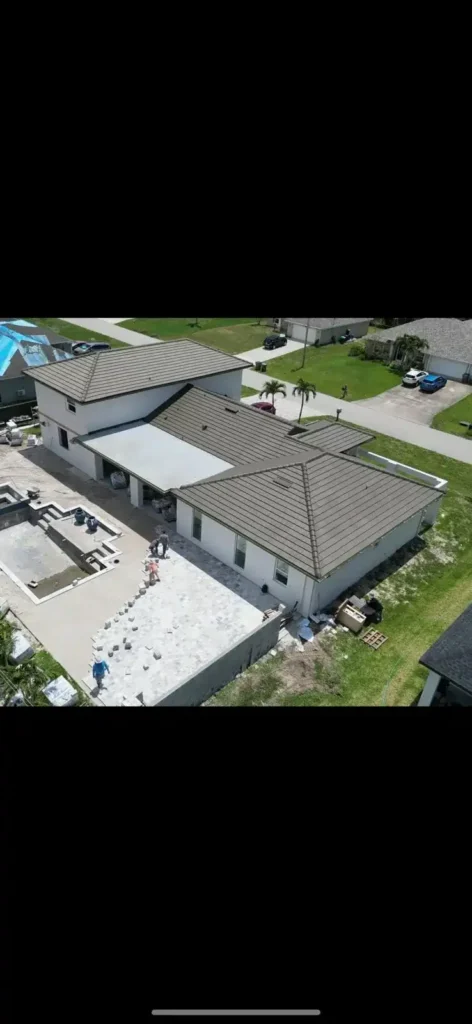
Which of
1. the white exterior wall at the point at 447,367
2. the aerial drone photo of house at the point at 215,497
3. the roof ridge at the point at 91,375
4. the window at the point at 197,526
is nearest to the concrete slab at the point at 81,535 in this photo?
the aerial drone photo of house at the point at 215,497

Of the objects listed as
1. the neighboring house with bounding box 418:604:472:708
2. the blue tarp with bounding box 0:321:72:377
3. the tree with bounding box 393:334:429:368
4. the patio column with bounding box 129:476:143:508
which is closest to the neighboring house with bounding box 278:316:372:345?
the tree with bounding box 393:334:429:368

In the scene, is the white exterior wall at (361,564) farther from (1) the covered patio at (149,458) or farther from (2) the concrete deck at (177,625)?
(1) the covered patio at (149,458)

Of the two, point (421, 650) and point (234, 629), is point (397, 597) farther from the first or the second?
point (234, 629)

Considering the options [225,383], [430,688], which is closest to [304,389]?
[225,383]

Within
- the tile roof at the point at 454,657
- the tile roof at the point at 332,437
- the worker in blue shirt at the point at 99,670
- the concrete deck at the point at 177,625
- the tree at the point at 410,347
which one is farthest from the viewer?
the tree at the point at 410,347
